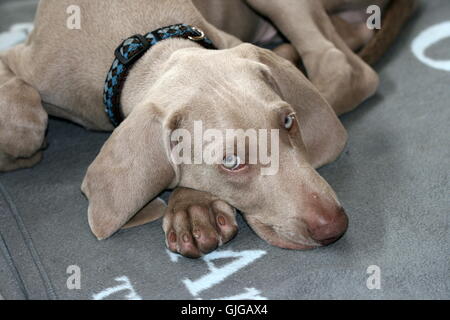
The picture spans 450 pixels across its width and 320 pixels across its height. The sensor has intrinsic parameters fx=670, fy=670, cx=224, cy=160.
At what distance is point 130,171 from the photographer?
6.45 feet

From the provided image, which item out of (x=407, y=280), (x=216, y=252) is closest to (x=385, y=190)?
(x=407, y=280)

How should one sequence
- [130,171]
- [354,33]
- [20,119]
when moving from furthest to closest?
1. [354,33]
2. [20,119]
3. [130,171]

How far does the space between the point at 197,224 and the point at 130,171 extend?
0.83 feet

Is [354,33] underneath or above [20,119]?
underneath

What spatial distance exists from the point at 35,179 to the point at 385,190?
1261mm

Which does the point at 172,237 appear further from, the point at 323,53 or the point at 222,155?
the point at 323,53

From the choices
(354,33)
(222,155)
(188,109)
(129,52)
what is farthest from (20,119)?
(354,33)

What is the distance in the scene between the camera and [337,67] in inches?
105

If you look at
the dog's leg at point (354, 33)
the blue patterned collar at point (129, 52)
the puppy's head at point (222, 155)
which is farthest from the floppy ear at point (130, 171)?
the dog's leg at point (354, 33)

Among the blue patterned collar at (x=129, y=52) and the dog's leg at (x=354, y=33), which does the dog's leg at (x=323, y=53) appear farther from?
the blue patterned collar at (x=129, y=52)

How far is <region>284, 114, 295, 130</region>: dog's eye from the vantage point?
77.1 inches

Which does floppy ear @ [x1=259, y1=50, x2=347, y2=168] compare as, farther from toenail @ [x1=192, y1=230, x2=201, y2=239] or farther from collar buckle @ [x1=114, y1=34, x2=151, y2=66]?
Result: toenail @ [x1=192, y1=230, x2=201, y2=239]

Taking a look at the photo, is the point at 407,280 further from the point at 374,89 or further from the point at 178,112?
the point at 374,89
